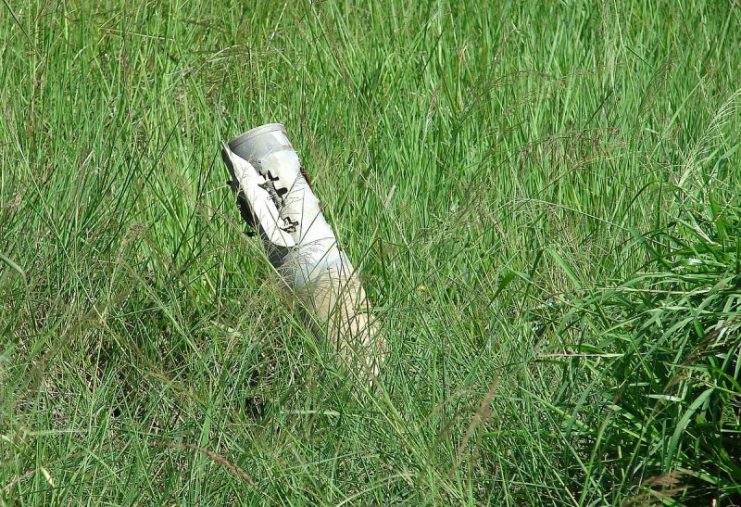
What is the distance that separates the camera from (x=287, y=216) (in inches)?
88.1

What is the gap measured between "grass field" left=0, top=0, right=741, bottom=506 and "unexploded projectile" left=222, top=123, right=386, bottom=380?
6 centimetres

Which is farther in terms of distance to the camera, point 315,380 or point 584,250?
point 584,250

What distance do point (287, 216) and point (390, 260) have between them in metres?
0.29

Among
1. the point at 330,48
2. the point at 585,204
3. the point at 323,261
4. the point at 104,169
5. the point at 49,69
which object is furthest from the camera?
the point at 330,48

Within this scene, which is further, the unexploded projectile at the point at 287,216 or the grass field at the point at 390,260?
the unexploded projectile at the point at 287,216

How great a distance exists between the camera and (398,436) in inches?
72.0

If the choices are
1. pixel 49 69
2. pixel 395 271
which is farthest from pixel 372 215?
→ pixel 49 69

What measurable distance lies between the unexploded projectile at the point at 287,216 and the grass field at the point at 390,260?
6 centimetres

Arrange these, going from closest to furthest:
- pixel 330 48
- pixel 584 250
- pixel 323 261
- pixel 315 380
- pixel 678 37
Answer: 1. pixel 315 380
2. pixel 323 261
3. pixel 584 250
4. pixel 330 48
5. pixel 678 37

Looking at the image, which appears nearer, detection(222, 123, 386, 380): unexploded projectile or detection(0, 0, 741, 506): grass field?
detection(0, 0, 741, 506): grass field

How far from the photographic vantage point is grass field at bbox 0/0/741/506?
1822 mm

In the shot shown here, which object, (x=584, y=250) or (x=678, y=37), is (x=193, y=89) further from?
(x=678, y=37)

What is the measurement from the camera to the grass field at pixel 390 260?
182cm

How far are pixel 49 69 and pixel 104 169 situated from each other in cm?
63
